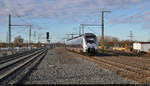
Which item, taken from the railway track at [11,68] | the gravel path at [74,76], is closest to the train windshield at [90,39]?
the railway track at [11,68]

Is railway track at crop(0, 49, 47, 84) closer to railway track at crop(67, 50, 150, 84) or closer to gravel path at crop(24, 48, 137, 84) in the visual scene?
gravel path at crop(24, 48, 137, 84)

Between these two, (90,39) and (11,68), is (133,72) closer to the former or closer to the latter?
(11,68)

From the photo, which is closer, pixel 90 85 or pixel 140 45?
pixel 90 85

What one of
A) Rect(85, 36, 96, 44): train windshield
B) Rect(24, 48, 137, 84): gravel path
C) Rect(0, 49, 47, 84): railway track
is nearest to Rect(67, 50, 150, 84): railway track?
Rect(24, 48, 137, 84): gravel path

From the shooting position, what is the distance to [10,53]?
44000mm

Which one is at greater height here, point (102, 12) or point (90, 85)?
Answer: point (102, 12)

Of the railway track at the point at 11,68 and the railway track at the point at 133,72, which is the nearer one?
the railway track at the point at 133,72

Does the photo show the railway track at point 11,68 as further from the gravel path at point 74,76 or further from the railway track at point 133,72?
the railway track at point 133,72

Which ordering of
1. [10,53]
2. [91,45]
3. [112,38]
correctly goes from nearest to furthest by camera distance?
[91,45] < [10,53] < [112,38]

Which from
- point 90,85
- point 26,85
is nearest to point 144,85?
point 90,85

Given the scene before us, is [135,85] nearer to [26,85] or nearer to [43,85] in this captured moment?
[43,85]

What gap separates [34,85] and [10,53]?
36.7m

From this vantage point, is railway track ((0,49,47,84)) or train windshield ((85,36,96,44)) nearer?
railway track ((0,49,47,84))

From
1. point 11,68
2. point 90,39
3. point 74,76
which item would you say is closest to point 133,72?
point 74,76
